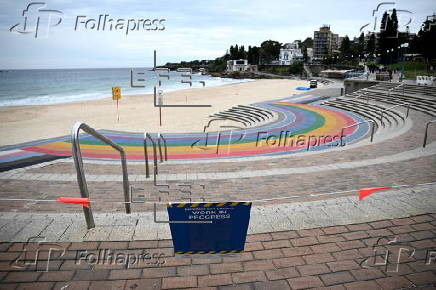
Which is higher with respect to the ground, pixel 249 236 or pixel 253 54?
pixel 253 54

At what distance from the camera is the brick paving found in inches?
140

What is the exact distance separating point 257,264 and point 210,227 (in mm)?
857

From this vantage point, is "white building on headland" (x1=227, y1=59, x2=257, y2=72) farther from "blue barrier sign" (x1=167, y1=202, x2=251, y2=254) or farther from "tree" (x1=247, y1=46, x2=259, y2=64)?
"blue barrier sign" (x1=167, y1=202, x2=251, y2=254)

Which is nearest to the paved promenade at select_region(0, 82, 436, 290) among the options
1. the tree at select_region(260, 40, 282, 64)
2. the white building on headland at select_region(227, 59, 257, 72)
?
the white building on headland at select_region(227, 59, 257, 72)

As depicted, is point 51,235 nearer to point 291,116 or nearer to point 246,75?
point 291,116

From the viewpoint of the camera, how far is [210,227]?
385 cm

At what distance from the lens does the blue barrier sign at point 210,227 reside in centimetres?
372

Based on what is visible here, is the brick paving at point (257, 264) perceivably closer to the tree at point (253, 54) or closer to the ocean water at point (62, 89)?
the ocean water at point (62, 89)

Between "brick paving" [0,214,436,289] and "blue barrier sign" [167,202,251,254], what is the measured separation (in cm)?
19

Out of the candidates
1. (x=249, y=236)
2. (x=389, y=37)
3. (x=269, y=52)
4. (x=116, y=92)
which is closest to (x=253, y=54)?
(x=269, y=52)

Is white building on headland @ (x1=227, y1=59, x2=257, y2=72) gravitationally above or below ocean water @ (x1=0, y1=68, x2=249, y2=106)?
above

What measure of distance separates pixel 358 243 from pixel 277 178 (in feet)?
10.9

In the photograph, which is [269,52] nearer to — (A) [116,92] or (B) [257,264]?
(A) [116,92]

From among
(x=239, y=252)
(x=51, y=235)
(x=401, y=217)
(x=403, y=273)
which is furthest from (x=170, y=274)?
(x=401, y=217)
